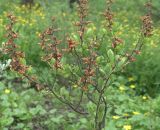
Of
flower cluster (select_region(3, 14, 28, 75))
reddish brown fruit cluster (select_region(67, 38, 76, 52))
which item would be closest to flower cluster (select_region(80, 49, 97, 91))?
reddish brown fruit cluster (select_region(67, 38, 76, 52))

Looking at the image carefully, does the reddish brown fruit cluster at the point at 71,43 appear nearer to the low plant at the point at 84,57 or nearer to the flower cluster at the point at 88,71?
the low plant at the point at 84,57

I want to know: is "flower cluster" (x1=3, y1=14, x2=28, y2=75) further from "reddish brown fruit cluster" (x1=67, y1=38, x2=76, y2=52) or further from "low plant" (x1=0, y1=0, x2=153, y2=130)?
"reddish brown fruit cluster" (x1=67, y1=38, x2=76, y2=52)

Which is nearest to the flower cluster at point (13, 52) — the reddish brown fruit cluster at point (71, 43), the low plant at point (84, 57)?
the low plant at point (84, 57)

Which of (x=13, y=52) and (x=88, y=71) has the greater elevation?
(x=13, y=52)

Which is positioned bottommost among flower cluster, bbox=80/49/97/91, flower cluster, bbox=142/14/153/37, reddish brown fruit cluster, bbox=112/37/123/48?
flower cluster, bbox=80/49/97/91

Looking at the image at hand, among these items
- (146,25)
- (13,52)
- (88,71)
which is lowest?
(88,71)

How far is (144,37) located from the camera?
3150 millimetres

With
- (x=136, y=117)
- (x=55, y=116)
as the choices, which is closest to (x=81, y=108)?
(x=55, y=116)

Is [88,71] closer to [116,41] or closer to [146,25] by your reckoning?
[116,41]

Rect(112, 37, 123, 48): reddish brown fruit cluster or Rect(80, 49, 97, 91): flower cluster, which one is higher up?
Rect(112, 37, 123, 48): reddish brown fruit cluster

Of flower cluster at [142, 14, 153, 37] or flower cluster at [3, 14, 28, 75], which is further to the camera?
flower cluster at [142, 14, 153, 37]

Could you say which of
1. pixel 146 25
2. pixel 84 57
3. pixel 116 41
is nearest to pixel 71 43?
pixel 84 57

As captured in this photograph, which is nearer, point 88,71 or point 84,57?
point 88,71

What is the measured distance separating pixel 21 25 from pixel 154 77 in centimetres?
262
